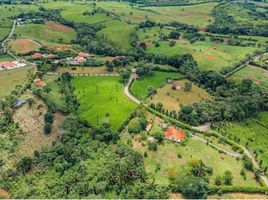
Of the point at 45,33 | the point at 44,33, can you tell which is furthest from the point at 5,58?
the point at 45,33

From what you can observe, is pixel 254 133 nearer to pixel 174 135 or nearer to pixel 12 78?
pixel 174 135

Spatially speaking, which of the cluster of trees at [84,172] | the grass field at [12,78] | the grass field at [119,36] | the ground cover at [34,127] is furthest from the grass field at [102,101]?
the grass field at [119,36]

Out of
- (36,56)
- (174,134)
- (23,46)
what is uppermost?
(23,46)

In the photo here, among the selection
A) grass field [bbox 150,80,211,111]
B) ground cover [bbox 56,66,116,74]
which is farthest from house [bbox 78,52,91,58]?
grass field [bbox 150,80,211,111]

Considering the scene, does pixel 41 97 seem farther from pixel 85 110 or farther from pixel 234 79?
pixel 234 79

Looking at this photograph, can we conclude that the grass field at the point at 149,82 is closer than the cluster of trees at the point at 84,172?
No

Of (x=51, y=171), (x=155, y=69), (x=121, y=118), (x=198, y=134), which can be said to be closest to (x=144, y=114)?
(x=121, y=118)

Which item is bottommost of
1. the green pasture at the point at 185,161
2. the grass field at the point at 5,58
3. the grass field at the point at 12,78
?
the green pasture at the point at 185,161

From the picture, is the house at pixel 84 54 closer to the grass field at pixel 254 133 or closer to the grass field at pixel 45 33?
the grass field at pixel 45 33
